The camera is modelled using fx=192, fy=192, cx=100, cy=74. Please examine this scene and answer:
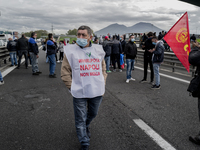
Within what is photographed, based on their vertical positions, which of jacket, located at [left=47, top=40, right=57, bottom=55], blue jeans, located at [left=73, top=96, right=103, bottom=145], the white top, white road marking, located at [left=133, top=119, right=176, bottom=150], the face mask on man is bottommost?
white road marking, located at [left=133, top=119, right=176, bottom=150]

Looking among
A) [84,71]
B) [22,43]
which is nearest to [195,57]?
[84,71]

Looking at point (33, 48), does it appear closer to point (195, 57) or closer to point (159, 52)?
point (159, 52)

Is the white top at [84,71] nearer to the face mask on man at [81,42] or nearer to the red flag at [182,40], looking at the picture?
the face mask on man at [81,42]

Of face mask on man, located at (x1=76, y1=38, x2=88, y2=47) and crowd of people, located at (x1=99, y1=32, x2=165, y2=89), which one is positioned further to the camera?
crowd of people, located at (x1=99, y1=32, x2=165, y2=89)

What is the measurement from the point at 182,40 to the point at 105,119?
2.98m

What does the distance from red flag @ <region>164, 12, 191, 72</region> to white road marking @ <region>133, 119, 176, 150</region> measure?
84.3 inches

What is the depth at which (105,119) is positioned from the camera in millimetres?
4180

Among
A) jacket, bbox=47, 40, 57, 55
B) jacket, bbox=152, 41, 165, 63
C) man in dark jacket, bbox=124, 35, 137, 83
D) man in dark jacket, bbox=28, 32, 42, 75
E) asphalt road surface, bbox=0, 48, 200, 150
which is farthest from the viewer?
man in dark jacket, bbox=28, 32, 42, 75

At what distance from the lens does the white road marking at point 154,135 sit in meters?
3.07

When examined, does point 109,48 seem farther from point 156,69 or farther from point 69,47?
point 69,47

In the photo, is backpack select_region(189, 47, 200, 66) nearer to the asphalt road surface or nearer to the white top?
the asphalt road surface

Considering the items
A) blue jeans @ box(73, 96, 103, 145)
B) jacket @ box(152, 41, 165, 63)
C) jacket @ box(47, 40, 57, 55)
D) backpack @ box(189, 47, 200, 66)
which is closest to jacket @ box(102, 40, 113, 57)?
jacket @ box(47, 40, 57, 55)

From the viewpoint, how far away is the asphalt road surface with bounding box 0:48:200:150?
319 cm

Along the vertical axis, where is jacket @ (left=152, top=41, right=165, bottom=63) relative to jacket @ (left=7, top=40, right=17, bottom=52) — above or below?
below
